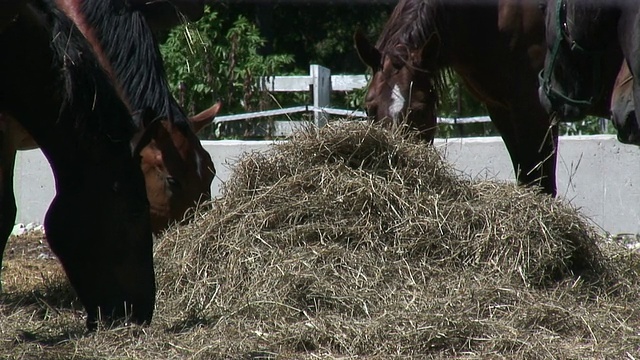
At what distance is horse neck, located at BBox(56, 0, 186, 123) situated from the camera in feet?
15.8

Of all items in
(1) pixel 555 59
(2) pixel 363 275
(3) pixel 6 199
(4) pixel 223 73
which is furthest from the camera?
(4) pixel 223 73

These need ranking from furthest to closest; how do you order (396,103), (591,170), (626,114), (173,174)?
(591,170) → (396,103) → (173,174) → (626,114)

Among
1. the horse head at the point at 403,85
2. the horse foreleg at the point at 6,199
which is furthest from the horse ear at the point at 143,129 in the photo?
the horse head at the point at 403,85

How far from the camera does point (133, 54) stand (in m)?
4.87

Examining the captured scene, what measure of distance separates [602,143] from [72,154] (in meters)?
4.52

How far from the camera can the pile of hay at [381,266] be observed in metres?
3.78

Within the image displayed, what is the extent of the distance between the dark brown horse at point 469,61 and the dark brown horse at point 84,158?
183 centimetres

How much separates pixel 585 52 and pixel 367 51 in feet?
7.05

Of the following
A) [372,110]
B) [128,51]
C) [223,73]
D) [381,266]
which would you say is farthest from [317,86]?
[381,266]

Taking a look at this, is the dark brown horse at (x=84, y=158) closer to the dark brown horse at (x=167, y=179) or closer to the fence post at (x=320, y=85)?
the dark brown horse at (x=167, y=179)

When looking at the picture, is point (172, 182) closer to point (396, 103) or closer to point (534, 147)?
point (396, 103)

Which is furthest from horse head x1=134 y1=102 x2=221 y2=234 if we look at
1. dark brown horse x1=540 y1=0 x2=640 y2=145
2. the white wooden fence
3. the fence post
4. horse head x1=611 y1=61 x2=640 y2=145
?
the fence post

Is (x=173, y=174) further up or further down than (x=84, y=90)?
further down

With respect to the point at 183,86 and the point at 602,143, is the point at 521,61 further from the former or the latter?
the point at 183,86
